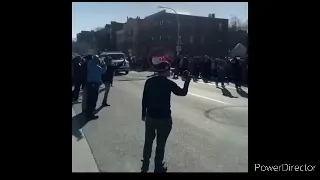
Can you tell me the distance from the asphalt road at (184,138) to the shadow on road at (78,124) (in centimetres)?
10

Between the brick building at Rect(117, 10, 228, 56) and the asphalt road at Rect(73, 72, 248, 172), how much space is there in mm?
30126

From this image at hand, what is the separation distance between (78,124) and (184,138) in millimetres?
2531

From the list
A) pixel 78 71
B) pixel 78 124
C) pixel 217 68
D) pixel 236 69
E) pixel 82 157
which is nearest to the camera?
pixel 82 157

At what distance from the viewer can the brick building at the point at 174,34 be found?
41.4 m

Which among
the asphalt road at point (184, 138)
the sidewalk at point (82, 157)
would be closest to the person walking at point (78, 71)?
the asphalt road at point (184, 138)

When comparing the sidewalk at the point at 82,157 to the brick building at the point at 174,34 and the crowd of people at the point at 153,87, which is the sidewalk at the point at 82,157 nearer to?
the crowd of people at the point at 153,87

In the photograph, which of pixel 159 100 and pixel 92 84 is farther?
pixel 92 84

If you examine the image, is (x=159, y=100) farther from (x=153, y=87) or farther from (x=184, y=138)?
(x=184, y=138)

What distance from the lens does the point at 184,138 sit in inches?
261

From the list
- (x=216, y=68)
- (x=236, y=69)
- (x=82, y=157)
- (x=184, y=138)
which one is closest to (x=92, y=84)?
(x=184, y=138)

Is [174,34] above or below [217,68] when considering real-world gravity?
above

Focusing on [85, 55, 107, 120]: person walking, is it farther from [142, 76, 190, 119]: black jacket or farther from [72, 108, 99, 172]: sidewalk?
[142, 76, 190, 119]: black jacket
